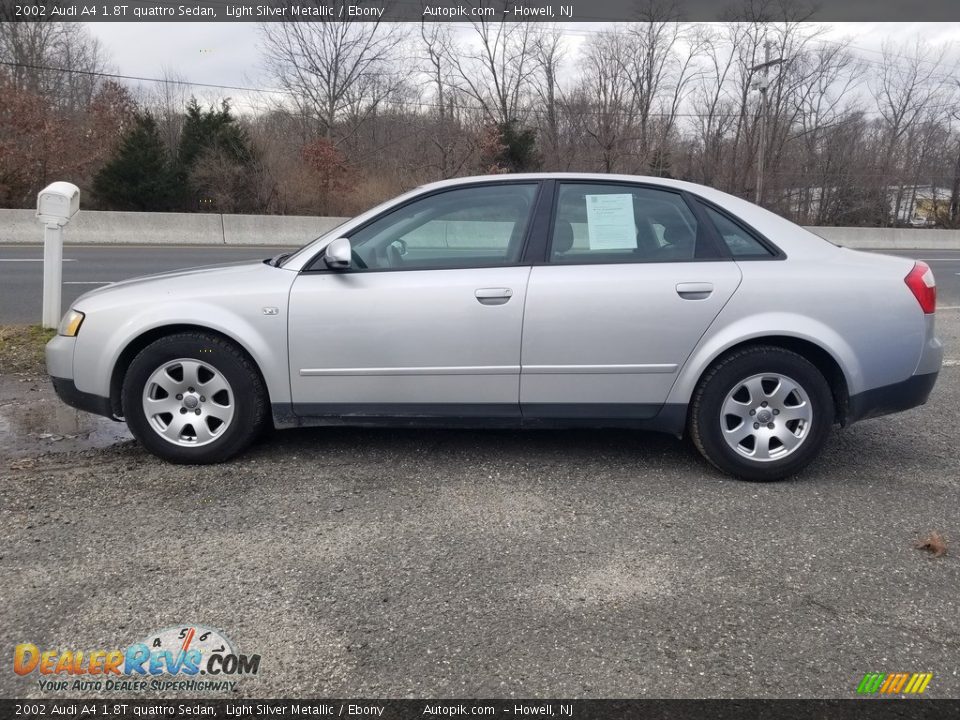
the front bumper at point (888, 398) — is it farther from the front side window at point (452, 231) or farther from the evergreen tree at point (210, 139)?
the evergreen tree at point (210, 139)

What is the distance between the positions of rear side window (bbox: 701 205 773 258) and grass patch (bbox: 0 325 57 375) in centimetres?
530

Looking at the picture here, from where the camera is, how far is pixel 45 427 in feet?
16.3

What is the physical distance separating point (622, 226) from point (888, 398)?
5.44 feet

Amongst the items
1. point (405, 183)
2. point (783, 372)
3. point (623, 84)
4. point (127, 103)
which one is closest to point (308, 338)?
point (783, 372)

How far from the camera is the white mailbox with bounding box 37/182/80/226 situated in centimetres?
659

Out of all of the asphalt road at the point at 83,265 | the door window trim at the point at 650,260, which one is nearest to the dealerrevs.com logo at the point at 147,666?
the door window trim at the point at 650,260

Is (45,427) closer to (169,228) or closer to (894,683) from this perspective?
(894,683)

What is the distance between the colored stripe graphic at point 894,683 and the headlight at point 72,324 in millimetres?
3975

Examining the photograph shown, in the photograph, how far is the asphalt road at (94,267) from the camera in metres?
10.0

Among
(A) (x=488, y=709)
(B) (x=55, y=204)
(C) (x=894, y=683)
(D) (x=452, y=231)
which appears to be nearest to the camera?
(A) (x=488, y=709)

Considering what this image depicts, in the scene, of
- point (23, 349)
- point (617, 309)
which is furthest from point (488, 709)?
point (23, 349)

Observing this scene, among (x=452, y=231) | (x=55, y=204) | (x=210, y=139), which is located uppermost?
(x=210, y=139)

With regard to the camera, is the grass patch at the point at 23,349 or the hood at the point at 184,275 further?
the grass patch at the point at 23,349

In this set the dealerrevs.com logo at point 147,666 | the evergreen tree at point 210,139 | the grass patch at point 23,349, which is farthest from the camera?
the evergreen tree at point 210,139
